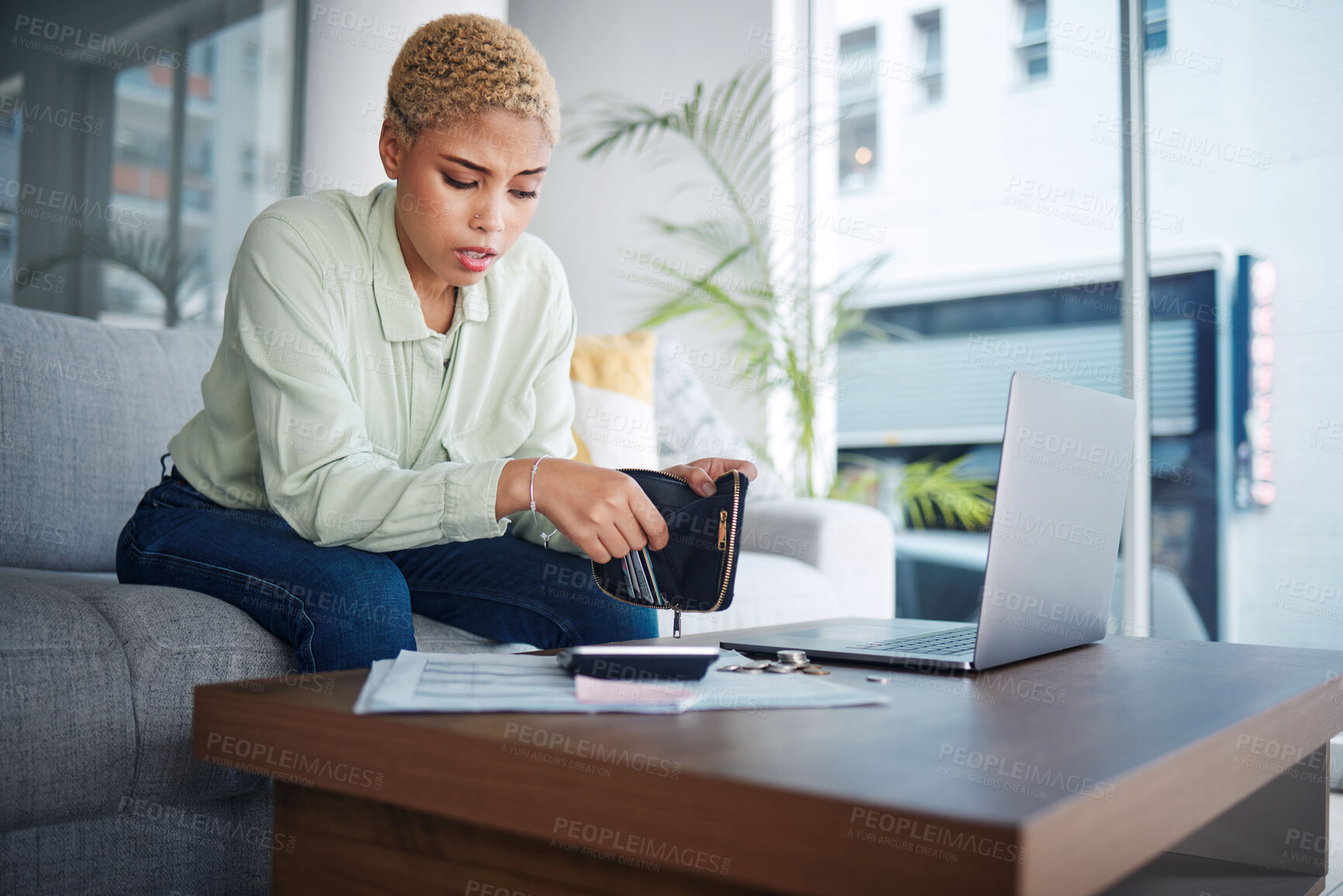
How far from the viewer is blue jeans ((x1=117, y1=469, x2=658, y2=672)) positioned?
43.0 inches

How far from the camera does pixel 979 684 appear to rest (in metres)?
0.88

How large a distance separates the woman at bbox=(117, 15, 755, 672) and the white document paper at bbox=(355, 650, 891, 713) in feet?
0.65

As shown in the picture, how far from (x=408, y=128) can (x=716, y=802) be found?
3.30 ft

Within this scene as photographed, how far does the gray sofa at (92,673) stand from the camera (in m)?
0.98

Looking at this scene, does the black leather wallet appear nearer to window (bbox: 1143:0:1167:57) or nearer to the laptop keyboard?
the laptop keyboard

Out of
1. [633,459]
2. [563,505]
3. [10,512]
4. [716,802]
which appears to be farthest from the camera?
[633,459]

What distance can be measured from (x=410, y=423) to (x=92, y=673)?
0.50 meters

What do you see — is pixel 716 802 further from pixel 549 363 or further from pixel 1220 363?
pixel 1220 363

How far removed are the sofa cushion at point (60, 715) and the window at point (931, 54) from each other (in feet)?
9.99

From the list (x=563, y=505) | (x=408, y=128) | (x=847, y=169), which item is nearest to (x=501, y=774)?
(x=563, y=505)
